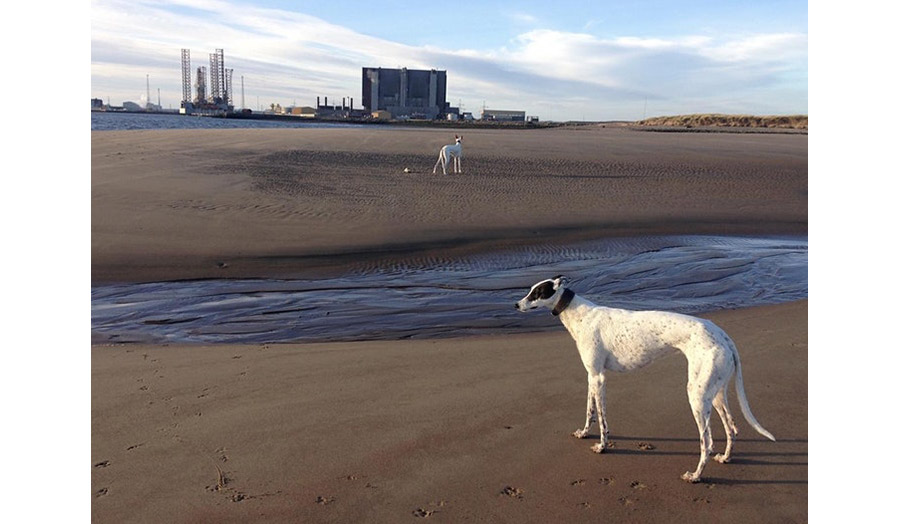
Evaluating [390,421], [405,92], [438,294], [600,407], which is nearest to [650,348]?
[600,407]

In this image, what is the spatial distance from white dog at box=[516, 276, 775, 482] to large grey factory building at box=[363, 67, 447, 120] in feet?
→ 378

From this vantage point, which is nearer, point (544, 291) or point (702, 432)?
point (702, 432)

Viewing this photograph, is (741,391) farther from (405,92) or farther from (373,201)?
(405,92)

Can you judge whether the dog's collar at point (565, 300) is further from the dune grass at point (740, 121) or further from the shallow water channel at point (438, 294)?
the dune grass at point (740, 121)

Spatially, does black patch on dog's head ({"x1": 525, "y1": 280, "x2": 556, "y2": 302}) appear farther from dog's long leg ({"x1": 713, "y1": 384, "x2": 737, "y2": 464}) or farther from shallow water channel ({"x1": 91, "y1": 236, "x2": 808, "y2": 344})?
shallow water channel ({"x1": 91, "y1": 236, "x2": 808, "y2": 344})

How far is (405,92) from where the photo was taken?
118812 mm

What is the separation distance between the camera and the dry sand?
4.71m

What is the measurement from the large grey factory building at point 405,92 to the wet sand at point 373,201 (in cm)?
9244

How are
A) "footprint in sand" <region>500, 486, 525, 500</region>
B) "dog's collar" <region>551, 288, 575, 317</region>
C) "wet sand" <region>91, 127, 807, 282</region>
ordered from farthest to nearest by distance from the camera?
"wet sand" <region>91, 127, 807, 282</region> < "dog's collar" <region>551, 288, 575, 317</region> < "footprint in sand" <region>500, 486, 525, 500</region>

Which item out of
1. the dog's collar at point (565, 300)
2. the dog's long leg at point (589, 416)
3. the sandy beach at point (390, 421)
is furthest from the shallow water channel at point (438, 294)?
the dog's long leg at point (589, 416)

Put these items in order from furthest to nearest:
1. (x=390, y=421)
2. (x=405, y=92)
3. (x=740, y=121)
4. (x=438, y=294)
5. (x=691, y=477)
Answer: (x=405, y=92) → (x=740, y=121) → (x=438, y=294) → (x=390, y=421) → (x=691, y=477)

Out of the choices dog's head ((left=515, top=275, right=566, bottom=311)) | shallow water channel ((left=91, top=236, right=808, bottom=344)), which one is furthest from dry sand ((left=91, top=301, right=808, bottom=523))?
dog's head ((left=515, top=275, right=566, bottom=311))

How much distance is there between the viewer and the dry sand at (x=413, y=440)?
15.4 ft

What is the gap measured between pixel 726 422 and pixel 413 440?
8.67 ft
